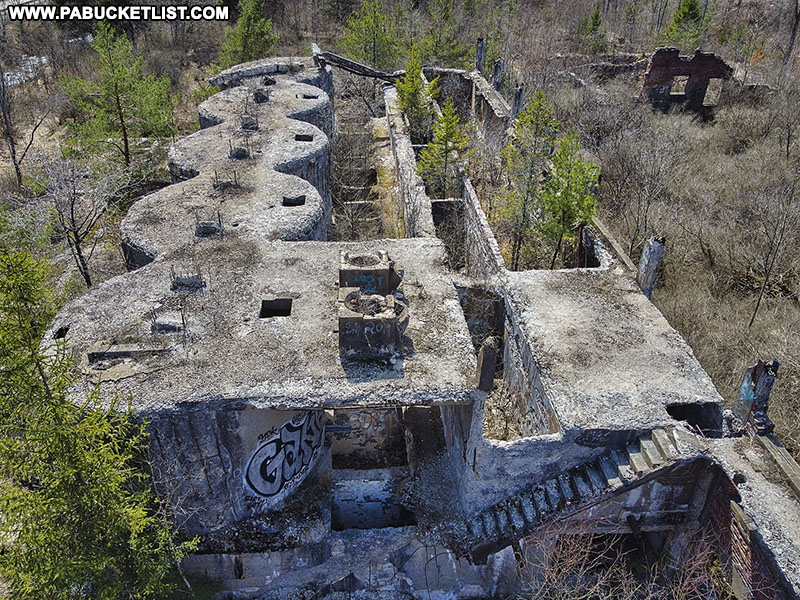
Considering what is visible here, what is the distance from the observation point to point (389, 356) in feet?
29.1

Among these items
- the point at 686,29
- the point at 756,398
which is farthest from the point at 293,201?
the point at 686,29

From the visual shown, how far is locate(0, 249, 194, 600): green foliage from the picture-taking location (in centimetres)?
617

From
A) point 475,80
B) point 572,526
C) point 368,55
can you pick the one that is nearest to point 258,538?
point 572,526

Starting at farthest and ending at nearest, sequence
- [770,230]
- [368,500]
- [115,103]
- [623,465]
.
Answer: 1. [115,103]
2. [770,230]
3. [368,500]
4. [623,465]

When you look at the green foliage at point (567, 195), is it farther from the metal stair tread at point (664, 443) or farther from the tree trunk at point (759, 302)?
the metal stair tread at point (664, 443)

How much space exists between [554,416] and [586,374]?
946 mm

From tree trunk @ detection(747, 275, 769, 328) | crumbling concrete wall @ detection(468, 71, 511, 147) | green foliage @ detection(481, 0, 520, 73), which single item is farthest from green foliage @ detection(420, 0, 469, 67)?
tree trunk @ detection(747, 275, 769, 328)

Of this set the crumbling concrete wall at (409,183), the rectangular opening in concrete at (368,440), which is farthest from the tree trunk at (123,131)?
the rectangular opening in concrete at (368,440)

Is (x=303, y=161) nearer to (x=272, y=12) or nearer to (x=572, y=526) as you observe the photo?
(x=572, y=526)

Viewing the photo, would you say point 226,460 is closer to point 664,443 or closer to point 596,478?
point 596,478

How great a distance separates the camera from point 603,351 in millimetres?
9953

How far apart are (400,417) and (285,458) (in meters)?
2.77

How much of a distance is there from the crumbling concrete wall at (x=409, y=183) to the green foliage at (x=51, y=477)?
883 centimetres
